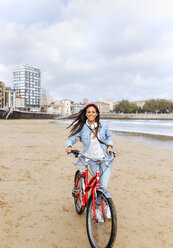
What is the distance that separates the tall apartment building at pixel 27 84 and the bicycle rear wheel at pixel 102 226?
14875 cm

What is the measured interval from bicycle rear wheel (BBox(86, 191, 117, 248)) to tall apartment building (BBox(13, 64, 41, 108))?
488 feet

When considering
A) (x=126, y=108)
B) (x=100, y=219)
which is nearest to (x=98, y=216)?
(x=100, y=219)

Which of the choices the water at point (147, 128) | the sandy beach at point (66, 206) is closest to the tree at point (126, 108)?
the water at point (147, 128)

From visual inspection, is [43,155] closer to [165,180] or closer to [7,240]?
[165,180]

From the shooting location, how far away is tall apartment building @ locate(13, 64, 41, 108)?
478 feet

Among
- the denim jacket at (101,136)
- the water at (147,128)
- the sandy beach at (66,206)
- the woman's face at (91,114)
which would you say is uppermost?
the woman's face at (91,114)

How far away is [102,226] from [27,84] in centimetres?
15558

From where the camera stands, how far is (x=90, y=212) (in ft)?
8.41

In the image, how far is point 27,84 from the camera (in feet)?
482

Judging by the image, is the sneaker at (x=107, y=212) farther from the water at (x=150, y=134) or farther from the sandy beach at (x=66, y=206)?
the water at (x=150, y=134)

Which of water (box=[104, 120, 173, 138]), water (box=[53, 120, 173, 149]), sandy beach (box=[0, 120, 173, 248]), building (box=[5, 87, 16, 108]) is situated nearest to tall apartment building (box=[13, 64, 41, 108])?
building (box=[5, 87, 16, 108])

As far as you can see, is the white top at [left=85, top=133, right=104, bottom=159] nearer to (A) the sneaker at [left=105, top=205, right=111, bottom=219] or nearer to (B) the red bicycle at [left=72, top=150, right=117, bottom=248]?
(B) the red bicycle at [left=72, top=150, right=117, bottom=248]

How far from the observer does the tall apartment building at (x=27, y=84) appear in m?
146

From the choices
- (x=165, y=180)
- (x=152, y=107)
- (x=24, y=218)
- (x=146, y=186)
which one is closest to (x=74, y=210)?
(x=24, y=218)
